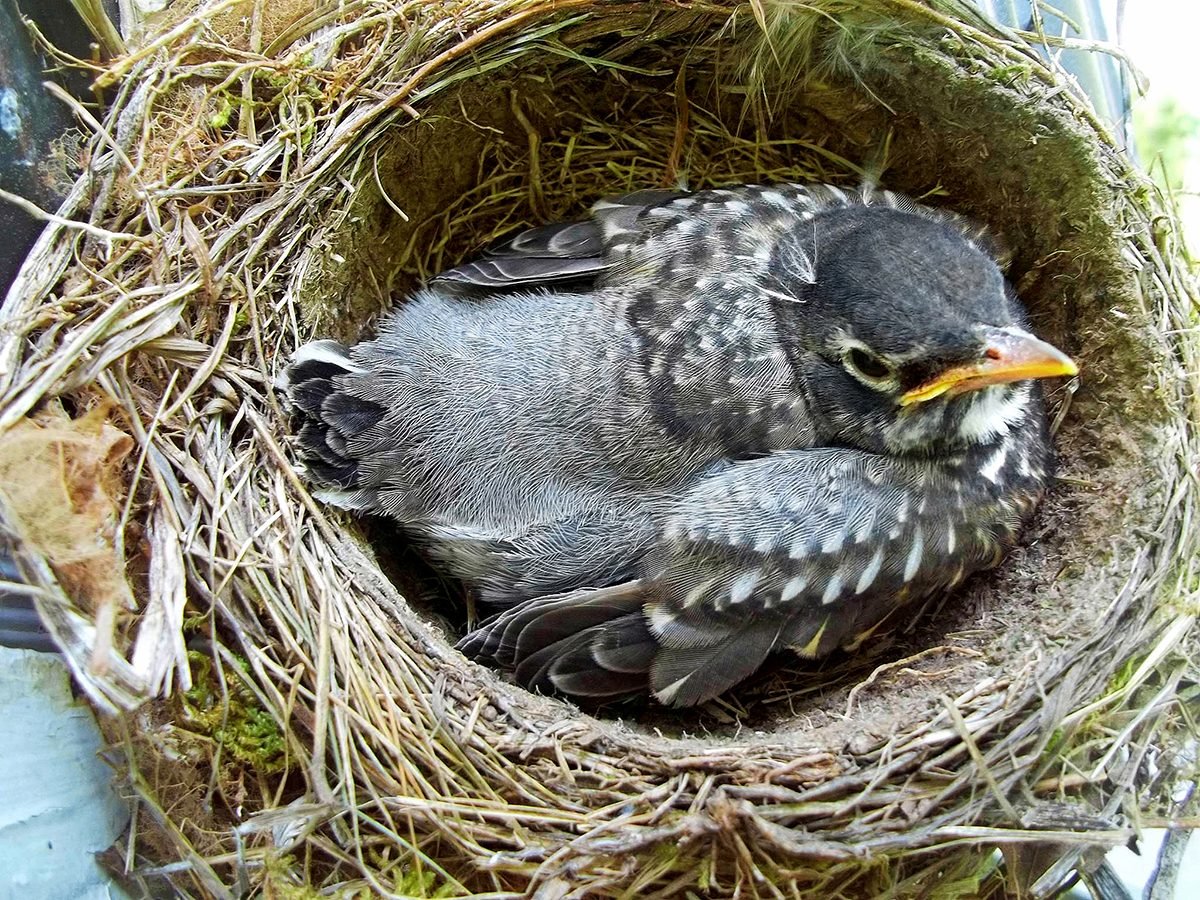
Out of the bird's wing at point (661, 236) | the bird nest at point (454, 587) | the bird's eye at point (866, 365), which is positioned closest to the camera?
the bird nest at point (454, 587)

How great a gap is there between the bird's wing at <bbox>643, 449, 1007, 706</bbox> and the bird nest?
163mm

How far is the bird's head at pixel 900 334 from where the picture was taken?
1.44 meters

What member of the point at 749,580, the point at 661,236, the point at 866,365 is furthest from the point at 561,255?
the point at 749,580

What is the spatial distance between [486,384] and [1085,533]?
4.03ft

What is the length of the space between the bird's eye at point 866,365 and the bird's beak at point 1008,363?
108mm

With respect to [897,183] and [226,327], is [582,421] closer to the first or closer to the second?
[226,327]

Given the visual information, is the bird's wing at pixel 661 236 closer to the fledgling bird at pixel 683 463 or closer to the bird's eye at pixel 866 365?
the fledgling bird at pixel 683 463

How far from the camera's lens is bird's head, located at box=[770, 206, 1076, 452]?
1438mm

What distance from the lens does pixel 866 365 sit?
1572mm

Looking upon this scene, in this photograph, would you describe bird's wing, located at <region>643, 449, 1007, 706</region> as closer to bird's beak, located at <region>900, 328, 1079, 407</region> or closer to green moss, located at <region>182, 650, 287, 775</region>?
bird's beak, located at <region>900, 328, 1079, 407</region>

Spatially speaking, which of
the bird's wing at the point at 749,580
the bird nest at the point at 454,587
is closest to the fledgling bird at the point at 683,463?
the bird's wing at the point at 749,580

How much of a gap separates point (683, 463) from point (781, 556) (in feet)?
0.82

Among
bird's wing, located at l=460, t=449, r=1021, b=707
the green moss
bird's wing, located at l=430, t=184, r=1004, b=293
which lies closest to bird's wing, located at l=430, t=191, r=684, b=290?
bird's wing, located at l=430, t=184, r=1004, b=293

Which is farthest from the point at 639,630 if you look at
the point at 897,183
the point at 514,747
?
the point at 897,183
